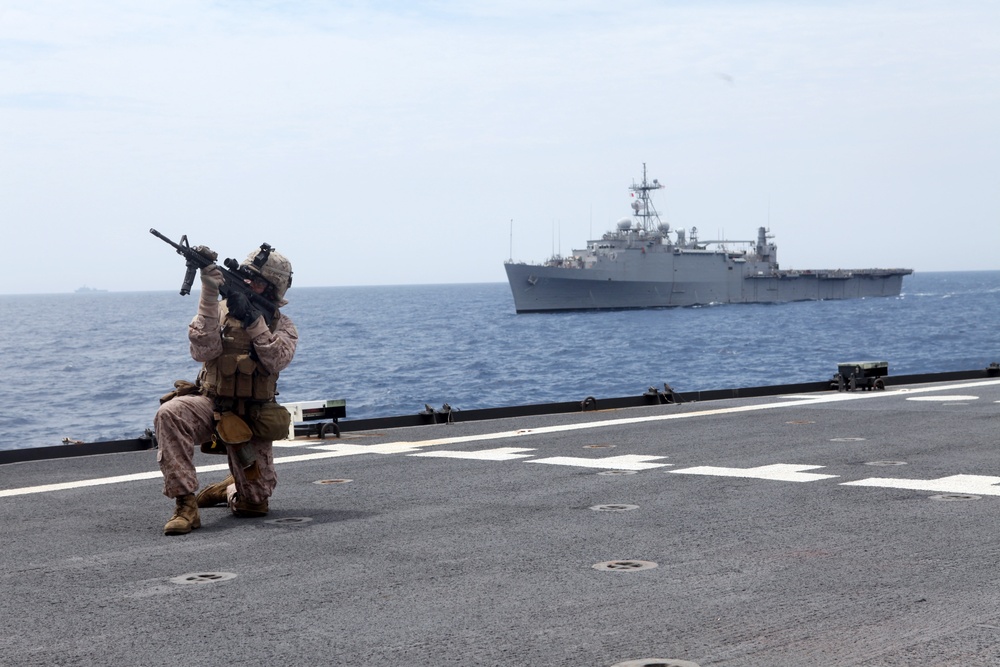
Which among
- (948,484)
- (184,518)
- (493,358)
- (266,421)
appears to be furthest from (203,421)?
(493,358)

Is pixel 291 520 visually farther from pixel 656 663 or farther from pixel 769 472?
pixel 769 472

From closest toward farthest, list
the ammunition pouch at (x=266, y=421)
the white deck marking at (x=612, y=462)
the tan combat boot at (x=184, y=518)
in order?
the tan combat boot at (x=184, y=518), the ammunition pouch at (x=266, y=421), the white deck marking at (x=612, y=462)

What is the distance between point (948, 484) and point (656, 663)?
5.14 m

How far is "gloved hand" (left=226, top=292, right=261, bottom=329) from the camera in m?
7.77

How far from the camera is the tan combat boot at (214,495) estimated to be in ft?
27.8

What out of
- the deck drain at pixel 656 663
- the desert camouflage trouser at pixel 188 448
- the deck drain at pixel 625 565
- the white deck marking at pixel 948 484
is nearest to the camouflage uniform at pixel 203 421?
the desert camouflage trouser at pixel 188 448

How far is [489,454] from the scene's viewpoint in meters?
11.4

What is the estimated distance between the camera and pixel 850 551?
6.52 meters

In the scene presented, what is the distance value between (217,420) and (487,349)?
6755cm

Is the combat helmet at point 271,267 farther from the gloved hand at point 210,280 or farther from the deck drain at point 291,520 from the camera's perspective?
the deck drain at point 291,520

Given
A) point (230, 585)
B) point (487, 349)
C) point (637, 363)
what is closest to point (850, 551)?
point (230, 585)

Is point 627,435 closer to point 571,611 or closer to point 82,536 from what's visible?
point 82,536

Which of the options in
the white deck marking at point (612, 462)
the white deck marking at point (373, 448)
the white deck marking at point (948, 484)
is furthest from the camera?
the white deck marking at point (373, 448)

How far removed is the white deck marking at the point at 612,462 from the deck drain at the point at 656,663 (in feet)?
18.3
